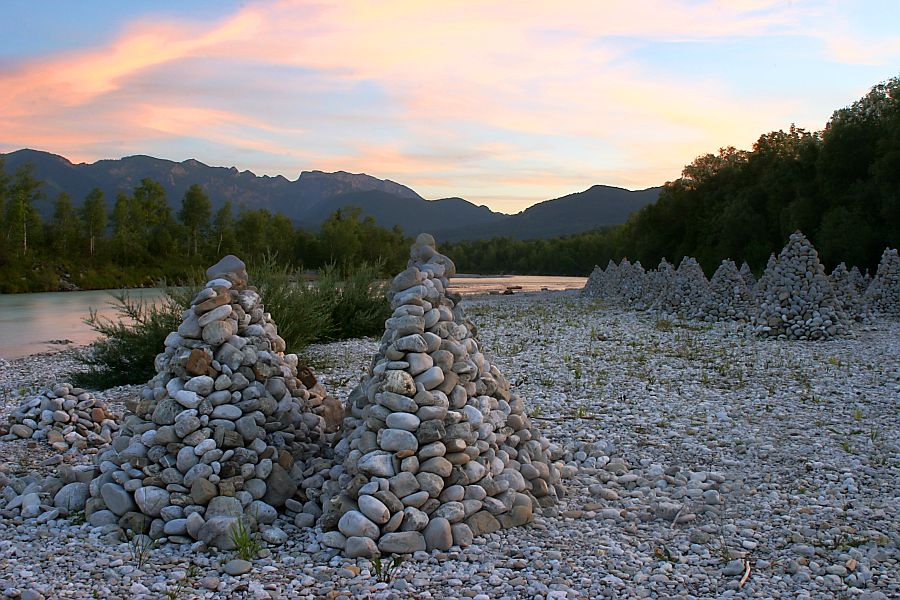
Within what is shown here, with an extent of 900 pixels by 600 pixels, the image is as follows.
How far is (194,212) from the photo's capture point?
71.6 m

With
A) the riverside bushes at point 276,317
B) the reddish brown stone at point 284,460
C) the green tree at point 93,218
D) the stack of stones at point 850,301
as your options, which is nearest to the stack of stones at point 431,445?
the reddish brown stone at point 284,460

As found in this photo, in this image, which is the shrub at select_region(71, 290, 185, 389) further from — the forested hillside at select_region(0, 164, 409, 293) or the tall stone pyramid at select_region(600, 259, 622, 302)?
the forested hillside at select_region(0, 164, 409, 293)

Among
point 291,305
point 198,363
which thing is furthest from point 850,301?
point 198,363

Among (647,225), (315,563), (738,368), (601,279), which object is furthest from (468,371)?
(647,225)

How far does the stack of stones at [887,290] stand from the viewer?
17.4 m

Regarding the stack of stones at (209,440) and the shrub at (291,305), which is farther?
the shrub at (291,305)

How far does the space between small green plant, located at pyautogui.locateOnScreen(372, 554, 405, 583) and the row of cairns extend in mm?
11337

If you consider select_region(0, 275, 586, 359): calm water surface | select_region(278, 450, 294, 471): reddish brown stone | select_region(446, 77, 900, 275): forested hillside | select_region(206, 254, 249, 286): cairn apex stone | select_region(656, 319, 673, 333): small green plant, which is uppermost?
select_region(446, 77, 900, 275): forested hillside

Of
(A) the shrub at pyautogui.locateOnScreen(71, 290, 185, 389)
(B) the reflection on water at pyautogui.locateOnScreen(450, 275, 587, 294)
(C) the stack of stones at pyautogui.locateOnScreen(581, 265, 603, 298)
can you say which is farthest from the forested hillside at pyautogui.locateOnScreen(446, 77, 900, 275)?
(A) the shrub at pyautogui.locateOnScreen(71, 290, 185, 389)

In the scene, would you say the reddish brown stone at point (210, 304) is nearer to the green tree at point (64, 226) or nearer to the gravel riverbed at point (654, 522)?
the gravel riverbed at point (654, 522)

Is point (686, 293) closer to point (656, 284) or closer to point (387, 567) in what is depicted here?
point (656, 284)

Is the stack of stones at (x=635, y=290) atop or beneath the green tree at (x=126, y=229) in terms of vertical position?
beneath

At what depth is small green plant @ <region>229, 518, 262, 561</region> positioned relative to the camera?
11.9ft

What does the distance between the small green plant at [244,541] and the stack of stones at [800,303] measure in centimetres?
1162
